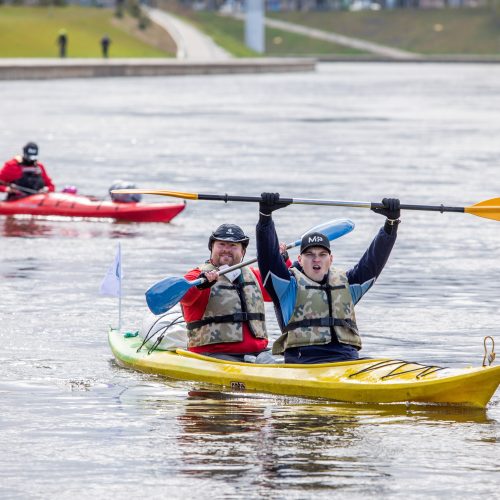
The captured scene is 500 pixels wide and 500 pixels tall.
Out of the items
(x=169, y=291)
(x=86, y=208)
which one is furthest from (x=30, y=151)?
(x=169, y=291)

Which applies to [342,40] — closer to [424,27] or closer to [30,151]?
[424,27]

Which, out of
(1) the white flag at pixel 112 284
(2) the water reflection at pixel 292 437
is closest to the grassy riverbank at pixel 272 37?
(1) the white flag at pixel 112 284

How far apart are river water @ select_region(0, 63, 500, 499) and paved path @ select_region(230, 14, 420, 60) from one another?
77.3 metres

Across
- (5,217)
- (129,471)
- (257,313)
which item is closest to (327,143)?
(5,217)

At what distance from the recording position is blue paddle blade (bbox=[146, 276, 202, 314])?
11.7 meters

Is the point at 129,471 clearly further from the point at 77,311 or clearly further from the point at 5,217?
the point at 5,217

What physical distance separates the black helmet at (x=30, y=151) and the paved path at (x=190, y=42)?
69.9m

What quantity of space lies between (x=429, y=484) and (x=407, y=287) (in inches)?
Answer: 354

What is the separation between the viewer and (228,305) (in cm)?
1195

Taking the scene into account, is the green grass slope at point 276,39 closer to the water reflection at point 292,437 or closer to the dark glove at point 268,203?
the dark glove at point 268,203

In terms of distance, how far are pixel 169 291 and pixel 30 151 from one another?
1195 cm

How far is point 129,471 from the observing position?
959 cm

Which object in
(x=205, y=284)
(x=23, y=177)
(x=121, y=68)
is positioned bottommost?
(x=205, y=284)

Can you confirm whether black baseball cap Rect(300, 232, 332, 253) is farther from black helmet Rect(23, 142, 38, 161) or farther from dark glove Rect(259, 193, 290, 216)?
black helmet Rect(23, 142, 38, 161)
